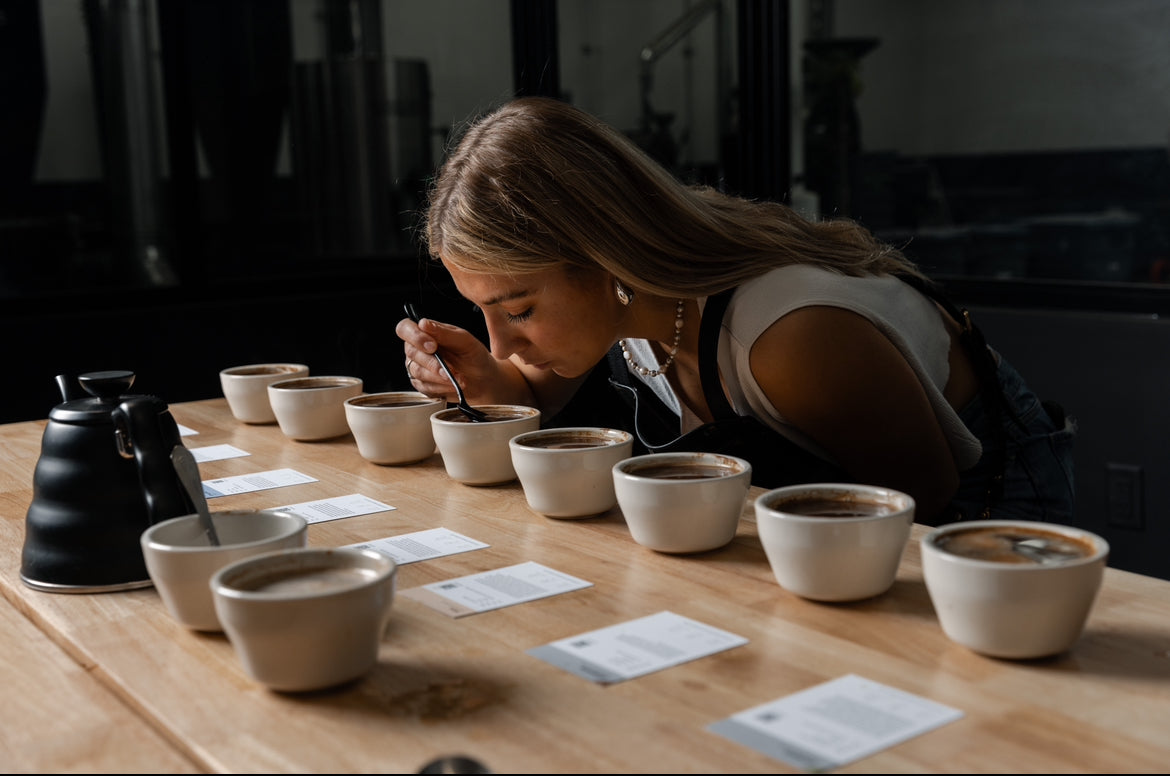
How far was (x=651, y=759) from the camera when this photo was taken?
2.47 feet

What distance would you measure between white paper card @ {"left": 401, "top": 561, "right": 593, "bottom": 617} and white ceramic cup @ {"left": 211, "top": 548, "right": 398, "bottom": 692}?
0.15 metres

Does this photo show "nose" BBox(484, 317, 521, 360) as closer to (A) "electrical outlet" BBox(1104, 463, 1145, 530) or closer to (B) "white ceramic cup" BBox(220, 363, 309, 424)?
(B) "white ceramic cup" BBox(220, 363, 309, 424)

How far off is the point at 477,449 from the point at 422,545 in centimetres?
25

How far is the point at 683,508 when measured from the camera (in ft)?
3.76

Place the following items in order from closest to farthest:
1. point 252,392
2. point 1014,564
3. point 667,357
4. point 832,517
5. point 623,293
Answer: point 1014,564, point 832,517, point 623,293, point 667,357, point 252,392

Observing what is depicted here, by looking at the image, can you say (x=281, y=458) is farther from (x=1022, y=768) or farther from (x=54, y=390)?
(x=54, y=390)

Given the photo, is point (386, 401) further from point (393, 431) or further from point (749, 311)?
point (749, 311)

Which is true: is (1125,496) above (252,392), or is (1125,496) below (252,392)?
below

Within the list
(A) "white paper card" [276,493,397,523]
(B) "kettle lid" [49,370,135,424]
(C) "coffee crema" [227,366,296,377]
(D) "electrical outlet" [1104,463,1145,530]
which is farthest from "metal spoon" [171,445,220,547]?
(D) "electrical outlet" [1104,463,1145,530]

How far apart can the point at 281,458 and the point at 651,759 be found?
3.70 ft

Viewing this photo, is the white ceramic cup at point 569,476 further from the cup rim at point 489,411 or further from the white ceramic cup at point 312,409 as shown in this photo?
the white ceramic cup at point 312,409

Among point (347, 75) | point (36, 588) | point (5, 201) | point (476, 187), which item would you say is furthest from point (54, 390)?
point (36, 588)

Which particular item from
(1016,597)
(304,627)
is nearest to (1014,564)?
(1016,597)

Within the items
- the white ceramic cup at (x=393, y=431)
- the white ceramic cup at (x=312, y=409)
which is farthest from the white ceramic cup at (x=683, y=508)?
the white ceramic cup at (x=312, y=409)
